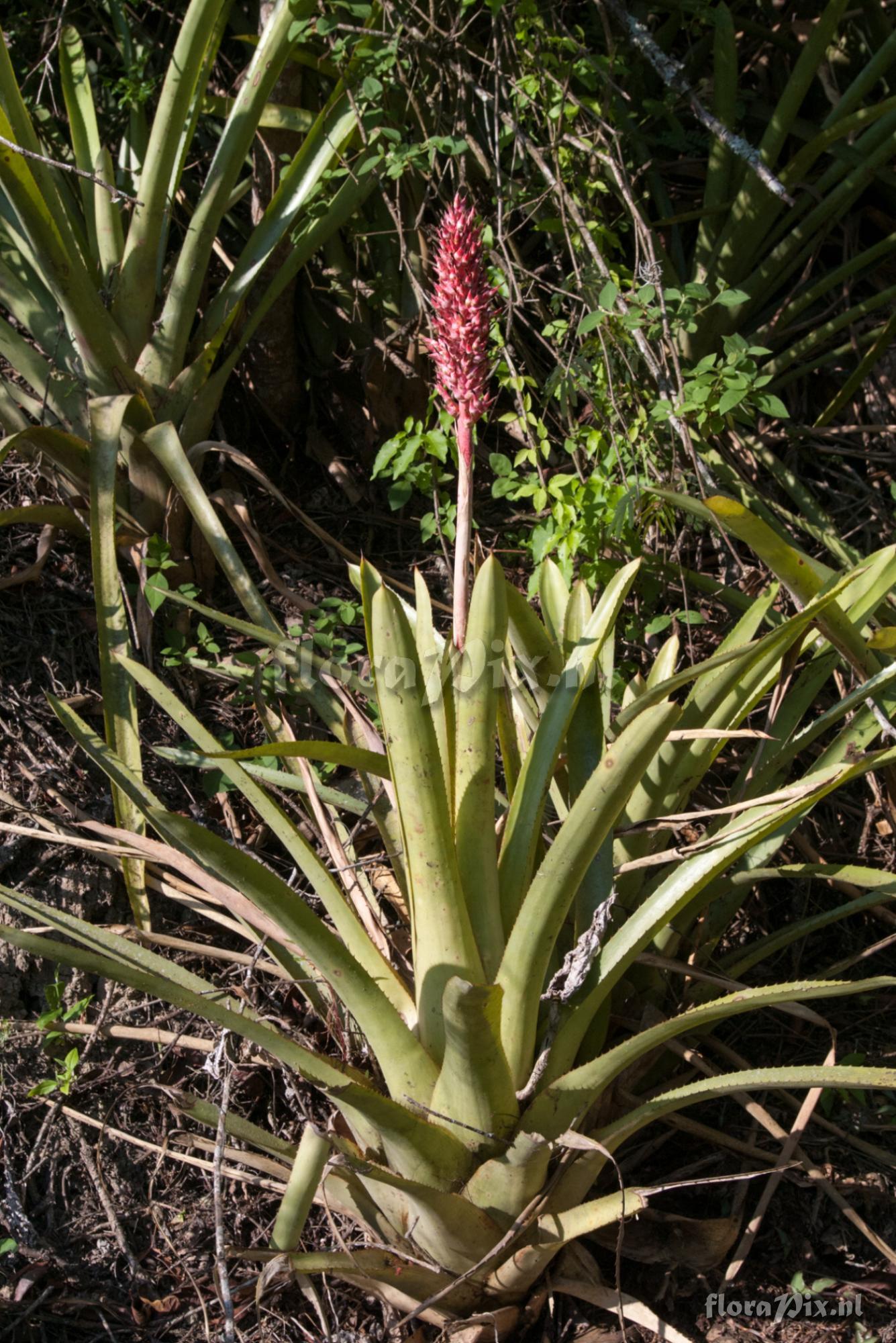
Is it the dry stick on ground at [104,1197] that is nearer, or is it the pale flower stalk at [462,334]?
the pale flower stalk at [462,334]

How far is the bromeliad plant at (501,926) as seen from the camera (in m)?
1.23

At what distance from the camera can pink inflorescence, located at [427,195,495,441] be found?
1.15 metres

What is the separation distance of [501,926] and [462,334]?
0.71 meters

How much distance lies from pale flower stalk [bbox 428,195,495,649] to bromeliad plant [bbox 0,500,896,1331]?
0.54ft

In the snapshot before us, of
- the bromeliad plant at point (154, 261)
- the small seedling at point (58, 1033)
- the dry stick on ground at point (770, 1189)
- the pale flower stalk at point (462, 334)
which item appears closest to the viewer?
the pale flower stalk at point (462, 334)

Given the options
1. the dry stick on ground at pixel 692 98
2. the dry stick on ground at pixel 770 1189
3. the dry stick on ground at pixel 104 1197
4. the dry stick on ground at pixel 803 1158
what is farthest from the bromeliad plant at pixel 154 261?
the dry stick on ground at pixel 770 1189

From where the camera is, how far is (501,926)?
135 cm

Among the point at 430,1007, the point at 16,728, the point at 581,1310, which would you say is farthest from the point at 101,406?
the point at 581,1310

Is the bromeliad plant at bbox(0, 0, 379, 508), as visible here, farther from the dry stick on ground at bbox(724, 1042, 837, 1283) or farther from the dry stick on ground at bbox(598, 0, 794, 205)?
the dry stick on ground at bbox(724, 1042, 837, 1283)

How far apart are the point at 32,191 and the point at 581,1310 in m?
1.92

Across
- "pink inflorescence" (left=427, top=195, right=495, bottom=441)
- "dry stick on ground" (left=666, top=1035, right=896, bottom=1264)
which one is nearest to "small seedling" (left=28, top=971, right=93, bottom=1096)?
"dry stick on ground" (left=666, top=1035, right=896, bottom=1264)

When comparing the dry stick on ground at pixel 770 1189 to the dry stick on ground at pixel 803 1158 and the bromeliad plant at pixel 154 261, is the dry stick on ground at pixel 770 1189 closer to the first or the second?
the dry stick on ground at pixel 803 1158

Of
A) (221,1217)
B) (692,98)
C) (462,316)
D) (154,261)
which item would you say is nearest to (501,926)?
(221,1217)

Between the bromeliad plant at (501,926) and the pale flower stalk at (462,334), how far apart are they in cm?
17
